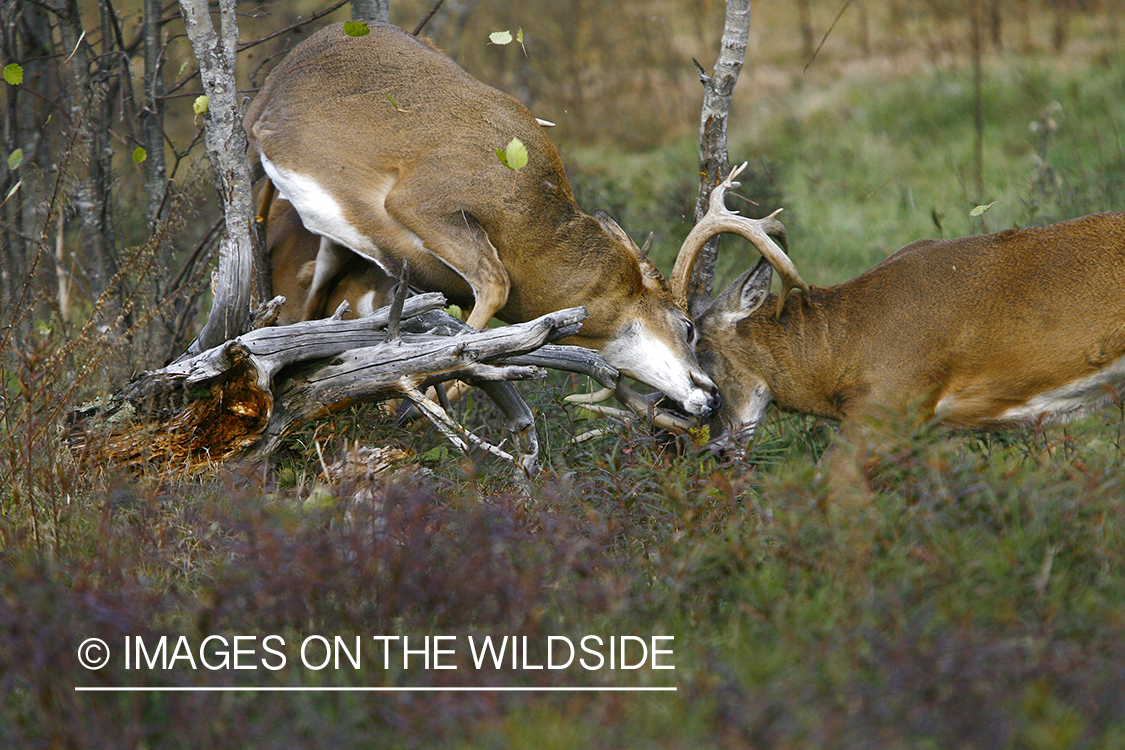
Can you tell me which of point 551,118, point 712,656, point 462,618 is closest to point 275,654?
point 462,618

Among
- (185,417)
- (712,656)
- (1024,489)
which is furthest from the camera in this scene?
(185,417)

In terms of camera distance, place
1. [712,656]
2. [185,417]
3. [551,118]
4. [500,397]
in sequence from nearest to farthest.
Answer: [712,656] < [185,417] < [500,397] < [551,118]

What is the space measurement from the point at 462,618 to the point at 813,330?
8.68 feet

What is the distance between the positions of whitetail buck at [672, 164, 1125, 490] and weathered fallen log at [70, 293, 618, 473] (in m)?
1.20

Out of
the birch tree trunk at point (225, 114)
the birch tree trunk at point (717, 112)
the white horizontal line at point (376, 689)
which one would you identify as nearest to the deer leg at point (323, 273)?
the birch tree trunk at point (225, 114)

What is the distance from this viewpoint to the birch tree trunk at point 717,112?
5.55 meters

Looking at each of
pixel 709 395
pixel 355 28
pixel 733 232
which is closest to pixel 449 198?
pixel 355 28

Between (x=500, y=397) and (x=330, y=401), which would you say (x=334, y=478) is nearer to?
(x=330, y=401)

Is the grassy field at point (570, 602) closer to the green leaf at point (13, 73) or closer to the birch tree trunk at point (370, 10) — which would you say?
the green leaf at point (13, 73)

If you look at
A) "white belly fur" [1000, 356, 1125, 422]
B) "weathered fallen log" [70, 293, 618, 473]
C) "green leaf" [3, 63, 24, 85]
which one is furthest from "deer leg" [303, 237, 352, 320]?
"white belly fur" [1000, 356, 1125, 422]

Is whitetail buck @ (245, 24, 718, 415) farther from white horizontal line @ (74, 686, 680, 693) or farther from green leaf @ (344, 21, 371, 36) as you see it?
white horizontal line @ (74, 686, 680, 693)

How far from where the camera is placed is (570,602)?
122 inches

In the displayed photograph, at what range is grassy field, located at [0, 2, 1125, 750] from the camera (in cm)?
238

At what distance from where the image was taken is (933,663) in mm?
2379
